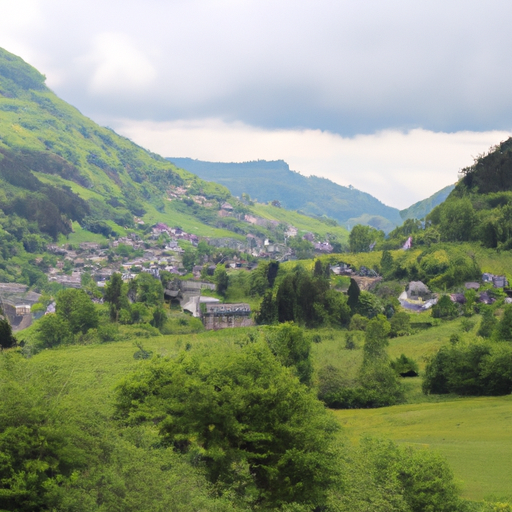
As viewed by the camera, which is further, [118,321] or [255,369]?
[118,321]

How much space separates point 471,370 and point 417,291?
109 feet

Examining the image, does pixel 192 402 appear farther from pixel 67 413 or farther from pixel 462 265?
pixel 462 265

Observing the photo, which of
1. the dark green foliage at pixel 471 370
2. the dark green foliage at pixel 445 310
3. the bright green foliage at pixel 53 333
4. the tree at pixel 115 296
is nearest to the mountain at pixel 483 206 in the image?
the dark green foliage at pixel 445 310

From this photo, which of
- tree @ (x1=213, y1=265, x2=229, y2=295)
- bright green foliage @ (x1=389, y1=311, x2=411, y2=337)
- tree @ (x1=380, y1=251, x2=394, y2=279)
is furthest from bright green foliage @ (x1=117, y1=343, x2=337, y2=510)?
tree @ (x1=380, y1=251, x2=394, y2=279)

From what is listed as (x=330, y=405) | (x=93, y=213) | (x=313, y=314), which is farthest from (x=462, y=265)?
(x=93, y=213)

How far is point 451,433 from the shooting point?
36562 millimetres

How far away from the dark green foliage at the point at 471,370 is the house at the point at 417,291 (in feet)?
97.5

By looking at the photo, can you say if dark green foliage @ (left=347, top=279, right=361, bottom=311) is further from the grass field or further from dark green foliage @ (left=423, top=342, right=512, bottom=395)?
the grass field

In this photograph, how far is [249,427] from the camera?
A: 2864cm

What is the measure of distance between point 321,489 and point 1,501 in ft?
41.1

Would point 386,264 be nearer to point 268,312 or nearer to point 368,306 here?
point 368,306

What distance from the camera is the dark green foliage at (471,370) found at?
46.8m

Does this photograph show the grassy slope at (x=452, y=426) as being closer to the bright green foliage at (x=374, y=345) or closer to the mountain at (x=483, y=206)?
the bright green foliage at (x=374, y=345)

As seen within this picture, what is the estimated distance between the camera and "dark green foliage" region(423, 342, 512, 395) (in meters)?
46.8
